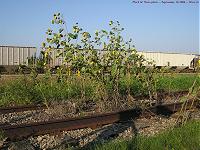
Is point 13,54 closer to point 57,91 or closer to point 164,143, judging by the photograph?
point 57,91

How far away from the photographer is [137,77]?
10828 millimetres

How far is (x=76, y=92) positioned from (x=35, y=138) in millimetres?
5065

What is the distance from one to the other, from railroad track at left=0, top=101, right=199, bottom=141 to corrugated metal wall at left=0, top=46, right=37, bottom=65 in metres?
23.5

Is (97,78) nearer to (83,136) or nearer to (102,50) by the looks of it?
(102,50)

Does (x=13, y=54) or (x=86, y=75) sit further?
(x=13, y=54)

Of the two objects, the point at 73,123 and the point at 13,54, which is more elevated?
the point at 13,54

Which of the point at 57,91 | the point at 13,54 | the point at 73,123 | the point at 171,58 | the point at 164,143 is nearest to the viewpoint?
the point at 164,143

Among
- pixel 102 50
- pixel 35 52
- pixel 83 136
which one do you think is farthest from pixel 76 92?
pixel 35 52

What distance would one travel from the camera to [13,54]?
3145 cm

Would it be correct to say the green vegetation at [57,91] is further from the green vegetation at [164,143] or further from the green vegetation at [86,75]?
the green vegetation at [164,143]

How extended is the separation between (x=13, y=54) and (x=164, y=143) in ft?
90.7

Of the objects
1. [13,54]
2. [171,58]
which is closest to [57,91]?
[13,54]

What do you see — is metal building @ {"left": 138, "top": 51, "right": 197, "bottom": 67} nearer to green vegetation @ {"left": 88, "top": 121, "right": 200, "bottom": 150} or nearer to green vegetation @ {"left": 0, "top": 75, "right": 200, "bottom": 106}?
green vegetation @ {"left": 0, "top": 75, "right": 200, "bottom": 106}

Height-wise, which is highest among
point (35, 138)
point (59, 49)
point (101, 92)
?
point (59, 49)
